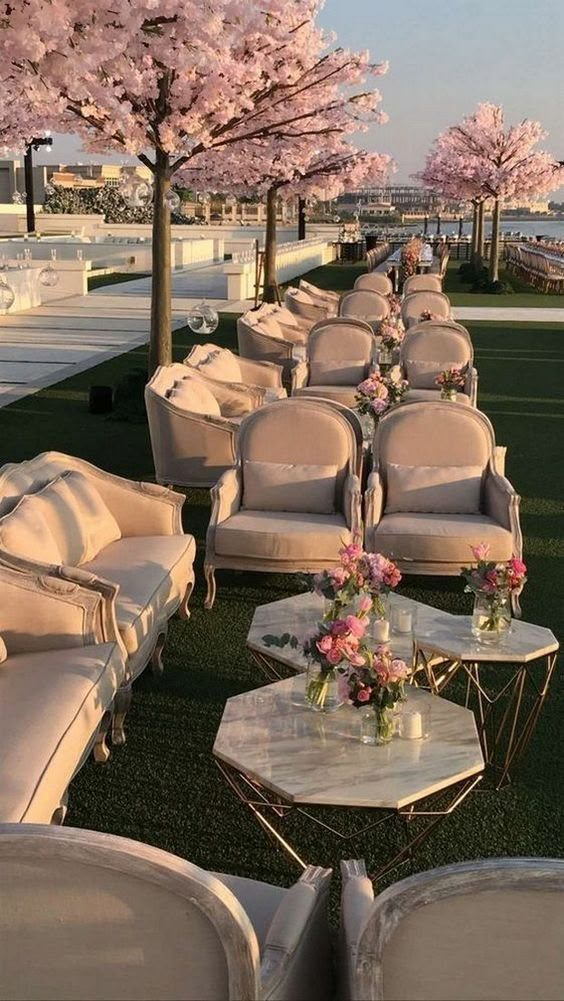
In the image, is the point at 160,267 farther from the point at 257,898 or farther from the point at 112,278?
the point at 112,278

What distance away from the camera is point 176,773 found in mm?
4461

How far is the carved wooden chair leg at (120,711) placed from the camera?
459 cm

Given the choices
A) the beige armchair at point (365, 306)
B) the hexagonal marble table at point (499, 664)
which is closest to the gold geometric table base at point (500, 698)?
the hexagonal marble table at point (499, 664)

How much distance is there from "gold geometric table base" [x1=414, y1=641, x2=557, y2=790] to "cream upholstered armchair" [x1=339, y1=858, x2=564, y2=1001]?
7.57 ft

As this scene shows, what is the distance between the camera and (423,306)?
15852 mm

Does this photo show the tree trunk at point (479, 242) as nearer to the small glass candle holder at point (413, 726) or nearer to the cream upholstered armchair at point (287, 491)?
the cream upholstered armchair at point (287, 491)

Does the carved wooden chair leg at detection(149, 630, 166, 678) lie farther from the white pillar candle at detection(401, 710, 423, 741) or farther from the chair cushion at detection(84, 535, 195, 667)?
the white pillar candle at detection(401, 710, 423, 741)

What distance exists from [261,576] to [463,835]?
292 cm

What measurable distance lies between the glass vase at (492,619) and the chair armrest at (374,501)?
1.74 m

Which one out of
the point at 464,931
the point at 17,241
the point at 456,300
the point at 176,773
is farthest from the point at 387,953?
the point at 17,241

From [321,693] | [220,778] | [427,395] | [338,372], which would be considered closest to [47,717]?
[220,778]

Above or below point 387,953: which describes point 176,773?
below

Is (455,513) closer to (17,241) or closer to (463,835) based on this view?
(463,835)

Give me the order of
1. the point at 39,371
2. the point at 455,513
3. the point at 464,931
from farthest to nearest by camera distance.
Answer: the point at 39,371, the point at 455,513, the point at 464,931
